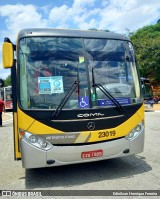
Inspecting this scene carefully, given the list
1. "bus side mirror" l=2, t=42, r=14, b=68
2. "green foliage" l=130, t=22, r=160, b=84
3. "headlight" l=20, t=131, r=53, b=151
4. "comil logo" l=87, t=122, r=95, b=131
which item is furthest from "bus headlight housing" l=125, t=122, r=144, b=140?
"green foliage" l=130, t=22, r=160, b=84

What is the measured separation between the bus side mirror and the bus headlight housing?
2.69m

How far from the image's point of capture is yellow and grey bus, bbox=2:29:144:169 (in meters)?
5.13

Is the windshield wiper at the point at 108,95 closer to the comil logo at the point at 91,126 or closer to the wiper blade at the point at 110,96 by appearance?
the wiper blade at the point at 110,96

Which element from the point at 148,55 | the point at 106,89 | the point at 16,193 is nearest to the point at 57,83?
the point at 106,89

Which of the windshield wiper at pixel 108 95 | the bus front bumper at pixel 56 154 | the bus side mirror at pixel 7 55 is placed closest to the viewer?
the bus front bumper at pixel 56 154

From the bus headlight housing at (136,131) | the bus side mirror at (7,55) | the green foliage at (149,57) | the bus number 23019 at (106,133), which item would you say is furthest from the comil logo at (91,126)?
the green foliage at (149,57)

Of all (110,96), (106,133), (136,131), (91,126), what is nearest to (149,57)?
(136,131)

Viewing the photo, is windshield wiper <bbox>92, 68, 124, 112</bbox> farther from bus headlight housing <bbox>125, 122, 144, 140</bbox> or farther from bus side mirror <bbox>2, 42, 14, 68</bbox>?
bus side mirror <bbox>2, 42, 14, 68</bbox>

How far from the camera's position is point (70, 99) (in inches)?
210

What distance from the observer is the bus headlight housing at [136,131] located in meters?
5.64

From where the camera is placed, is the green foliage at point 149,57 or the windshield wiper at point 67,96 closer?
the windshield wiper at point 67,96

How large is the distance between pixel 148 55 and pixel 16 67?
101 feet

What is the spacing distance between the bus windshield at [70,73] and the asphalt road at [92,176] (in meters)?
1.42

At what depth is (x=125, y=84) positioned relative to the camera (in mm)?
5891
